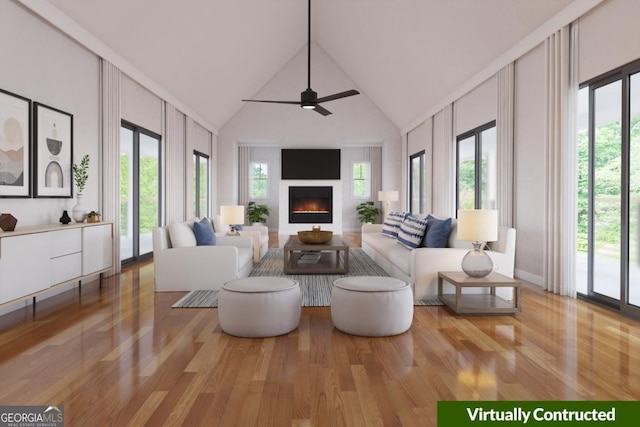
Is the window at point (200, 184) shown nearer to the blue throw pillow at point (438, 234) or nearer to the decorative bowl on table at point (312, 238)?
the decorative bowl on table at point (312, 238)

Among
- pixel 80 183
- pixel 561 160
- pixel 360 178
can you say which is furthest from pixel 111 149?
pixel 360 178

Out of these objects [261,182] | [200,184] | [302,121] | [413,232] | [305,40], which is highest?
[305,40]

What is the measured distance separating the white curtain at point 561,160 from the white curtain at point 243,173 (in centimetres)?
947

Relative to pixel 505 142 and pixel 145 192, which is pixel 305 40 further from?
pixel 505 142

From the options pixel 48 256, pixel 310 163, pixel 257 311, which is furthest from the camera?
pixel 310 163

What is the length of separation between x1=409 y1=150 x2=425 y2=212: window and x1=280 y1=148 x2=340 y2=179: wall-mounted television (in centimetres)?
197

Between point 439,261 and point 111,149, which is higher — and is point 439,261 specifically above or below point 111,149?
below

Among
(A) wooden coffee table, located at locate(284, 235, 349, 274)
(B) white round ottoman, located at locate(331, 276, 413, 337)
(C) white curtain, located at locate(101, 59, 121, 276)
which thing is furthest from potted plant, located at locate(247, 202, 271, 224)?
(B) white round ottoman, located at locate(331, 276, 413, 337)

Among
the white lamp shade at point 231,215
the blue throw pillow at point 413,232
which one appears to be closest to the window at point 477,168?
the blue throw pillow at point 413,232

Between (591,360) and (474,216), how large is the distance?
1.52 metres

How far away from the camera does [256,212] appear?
12578 mm

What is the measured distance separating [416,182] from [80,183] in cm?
801

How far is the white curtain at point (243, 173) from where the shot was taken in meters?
12.9

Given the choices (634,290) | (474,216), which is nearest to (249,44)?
(474,216)
